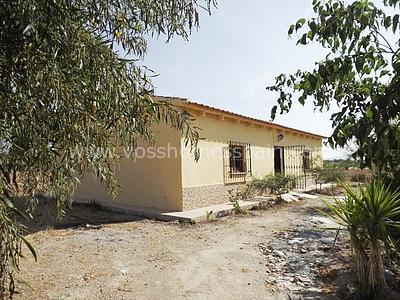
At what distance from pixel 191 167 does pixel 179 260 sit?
4699 mm

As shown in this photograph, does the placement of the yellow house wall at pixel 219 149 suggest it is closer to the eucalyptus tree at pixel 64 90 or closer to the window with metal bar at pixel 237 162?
the window with metal bar at pixel 237 162

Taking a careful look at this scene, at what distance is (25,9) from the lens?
1.94 m

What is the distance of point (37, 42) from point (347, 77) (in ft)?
12.1

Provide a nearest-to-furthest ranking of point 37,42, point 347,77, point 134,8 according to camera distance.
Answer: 1. point 37,42
2. point 134,8
3. point 347,77

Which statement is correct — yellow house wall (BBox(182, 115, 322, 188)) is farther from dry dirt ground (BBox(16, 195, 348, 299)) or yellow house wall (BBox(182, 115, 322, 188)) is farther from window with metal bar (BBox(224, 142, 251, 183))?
dry dirt ground (BBox(16, 195, 348, 299))

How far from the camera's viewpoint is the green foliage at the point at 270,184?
42.9 feet

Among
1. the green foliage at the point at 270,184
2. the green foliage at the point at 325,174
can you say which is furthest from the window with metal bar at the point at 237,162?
the green foliage at the point at 325,174

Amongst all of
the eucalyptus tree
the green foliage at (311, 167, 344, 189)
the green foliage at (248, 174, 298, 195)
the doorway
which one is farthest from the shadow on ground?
the green foliage at (311, 167, 344, 189)

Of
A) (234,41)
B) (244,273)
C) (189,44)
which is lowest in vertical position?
(244,273)

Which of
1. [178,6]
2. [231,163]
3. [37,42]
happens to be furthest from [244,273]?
[231,163]

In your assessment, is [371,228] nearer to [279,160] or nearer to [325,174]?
[325,174]

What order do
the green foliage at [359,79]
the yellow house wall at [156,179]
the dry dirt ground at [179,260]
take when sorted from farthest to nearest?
1. the yellow house wall at [156,179]
2. the dry dirt ground at [179,260]
3. the green foliage at [359,79]

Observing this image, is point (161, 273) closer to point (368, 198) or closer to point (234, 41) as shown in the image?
point (368, 198)

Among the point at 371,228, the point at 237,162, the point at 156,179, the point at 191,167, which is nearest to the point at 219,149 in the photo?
the point at 237,162
